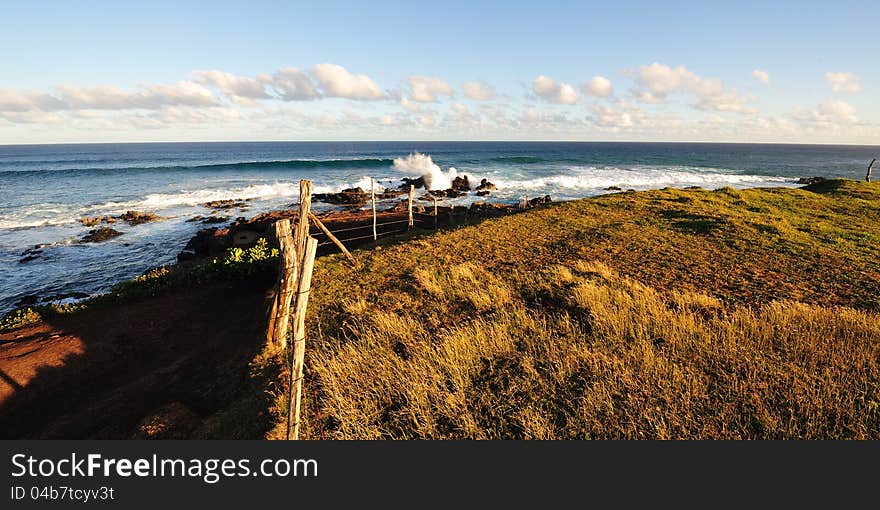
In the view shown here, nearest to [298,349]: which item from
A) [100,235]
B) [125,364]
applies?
[125,364]

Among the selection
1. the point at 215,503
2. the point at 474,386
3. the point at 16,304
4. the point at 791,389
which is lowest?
the point at 16,304

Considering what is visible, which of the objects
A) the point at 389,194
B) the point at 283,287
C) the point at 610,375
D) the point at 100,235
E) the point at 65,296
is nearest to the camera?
the point at 610,375

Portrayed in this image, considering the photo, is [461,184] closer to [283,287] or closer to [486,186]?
[486,186]

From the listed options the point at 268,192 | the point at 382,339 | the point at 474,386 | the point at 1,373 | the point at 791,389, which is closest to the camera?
the point at 791,389

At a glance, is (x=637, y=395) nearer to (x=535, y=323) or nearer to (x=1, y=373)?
(x=535, y=323)

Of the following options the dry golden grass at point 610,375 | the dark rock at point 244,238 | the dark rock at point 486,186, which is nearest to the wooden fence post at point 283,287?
the dry golden grass at point 610,375

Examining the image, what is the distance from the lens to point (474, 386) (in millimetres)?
4949

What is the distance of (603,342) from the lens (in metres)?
5.68

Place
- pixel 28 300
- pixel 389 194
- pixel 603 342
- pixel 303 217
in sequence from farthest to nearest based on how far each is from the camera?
pixel 389 194 < pixel 28 300 < pixel 303 217 < pixel 603 342

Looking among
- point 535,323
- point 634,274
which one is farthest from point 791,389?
point 634,274

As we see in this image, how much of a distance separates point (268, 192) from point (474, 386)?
40129 mm

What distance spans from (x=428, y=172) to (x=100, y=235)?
36069 mm

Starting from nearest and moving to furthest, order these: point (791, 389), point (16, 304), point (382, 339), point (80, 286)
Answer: point (791, 389), point (382, 339), point (16, 304), point (80, 286)

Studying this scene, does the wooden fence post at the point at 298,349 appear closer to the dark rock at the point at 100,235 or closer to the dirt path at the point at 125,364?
the dirt path at the point at 125,364
